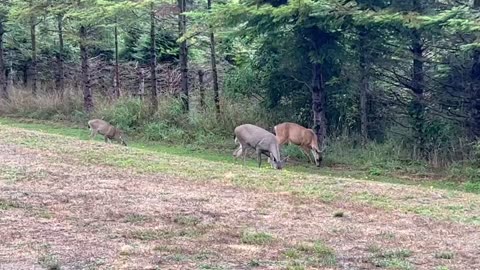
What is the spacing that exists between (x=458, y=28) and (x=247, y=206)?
6041 millimetres

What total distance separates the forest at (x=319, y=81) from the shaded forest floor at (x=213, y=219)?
423 cm

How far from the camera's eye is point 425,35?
15.1 meters

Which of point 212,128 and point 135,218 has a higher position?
point 135,218

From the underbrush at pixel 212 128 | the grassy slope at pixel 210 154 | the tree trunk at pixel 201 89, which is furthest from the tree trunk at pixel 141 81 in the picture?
the grassy slope at pixel 210 154

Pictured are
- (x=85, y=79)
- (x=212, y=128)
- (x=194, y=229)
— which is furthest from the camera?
(x=85, y=79)

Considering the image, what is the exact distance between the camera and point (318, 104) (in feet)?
55.7

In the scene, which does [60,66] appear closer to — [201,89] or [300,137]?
[201,89]

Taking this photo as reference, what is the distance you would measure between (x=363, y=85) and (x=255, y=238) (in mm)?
10484

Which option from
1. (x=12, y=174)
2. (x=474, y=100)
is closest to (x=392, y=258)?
(x=12, y=174)

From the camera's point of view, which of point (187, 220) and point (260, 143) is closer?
point (187, 220)

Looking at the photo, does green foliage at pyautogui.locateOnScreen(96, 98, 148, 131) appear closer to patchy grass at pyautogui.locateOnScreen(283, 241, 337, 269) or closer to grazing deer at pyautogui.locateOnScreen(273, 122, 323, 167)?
grazing deer at pyautogui.locateOnScreen(273, 122, 323, 167)

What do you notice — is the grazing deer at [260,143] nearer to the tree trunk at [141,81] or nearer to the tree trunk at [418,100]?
the tree trunk at [418,100]

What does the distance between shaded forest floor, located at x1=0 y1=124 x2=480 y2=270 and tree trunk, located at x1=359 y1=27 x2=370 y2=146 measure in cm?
547

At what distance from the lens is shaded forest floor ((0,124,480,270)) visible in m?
6.05
